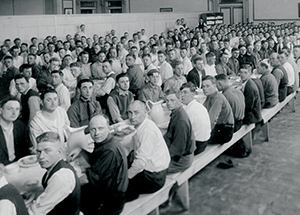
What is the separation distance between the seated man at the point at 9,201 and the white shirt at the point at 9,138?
5.73 ft

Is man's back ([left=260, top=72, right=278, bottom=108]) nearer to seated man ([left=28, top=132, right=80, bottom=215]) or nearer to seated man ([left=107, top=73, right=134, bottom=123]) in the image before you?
seated man ([left=107, top=73, right=134, bottom=123])

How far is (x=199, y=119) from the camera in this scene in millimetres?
4168

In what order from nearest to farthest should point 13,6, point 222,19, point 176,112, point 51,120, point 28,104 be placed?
point 176,112 → point 51,120 → point 28,104 → point 13,6 → point 222,19

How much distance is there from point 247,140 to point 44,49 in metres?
7.04

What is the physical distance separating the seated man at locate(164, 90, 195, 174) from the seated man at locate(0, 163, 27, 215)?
1.77 metres

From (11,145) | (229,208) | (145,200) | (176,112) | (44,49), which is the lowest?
(229,208)

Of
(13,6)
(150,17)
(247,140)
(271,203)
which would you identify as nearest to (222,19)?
(150,17)

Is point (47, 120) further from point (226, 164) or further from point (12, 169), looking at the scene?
point (226, 164)

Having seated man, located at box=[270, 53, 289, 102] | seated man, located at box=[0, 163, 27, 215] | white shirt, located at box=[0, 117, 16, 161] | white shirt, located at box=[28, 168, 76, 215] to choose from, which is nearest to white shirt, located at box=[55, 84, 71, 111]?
white shirt, located at box=[0, 117, 16, 161]

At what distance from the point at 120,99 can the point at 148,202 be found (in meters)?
2.27

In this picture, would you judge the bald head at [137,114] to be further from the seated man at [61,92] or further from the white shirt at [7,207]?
the seated man at [61,92]

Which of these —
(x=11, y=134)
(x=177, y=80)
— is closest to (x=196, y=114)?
(x=11, y=134)

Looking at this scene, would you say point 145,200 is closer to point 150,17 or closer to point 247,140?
point 247,140

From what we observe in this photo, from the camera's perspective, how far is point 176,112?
12.2ft
